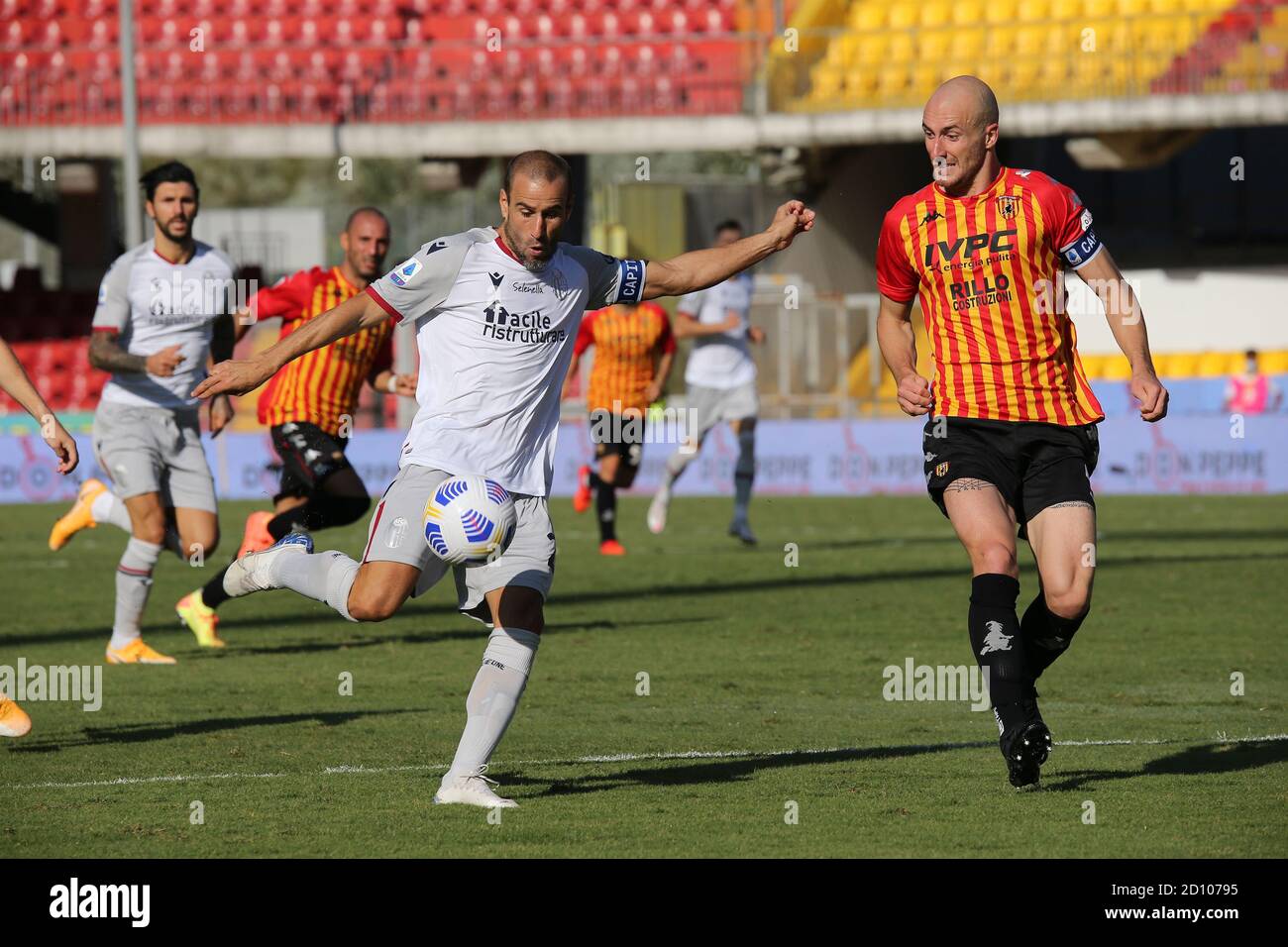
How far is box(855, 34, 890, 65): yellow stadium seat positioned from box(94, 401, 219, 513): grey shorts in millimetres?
18169

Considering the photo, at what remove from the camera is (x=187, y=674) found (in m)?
9.46

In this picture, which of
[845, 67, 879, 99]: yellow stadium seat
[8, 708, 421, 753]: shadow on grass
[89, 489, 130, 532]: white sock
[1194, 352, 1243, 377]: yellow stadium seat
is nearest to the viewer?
[8, 708, 421, 753]: shadow on grass

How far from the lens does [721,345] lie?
17.4m

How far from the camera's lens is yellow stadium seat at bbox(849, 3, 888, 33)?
27666 mm

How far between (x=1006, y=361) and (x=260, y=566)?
8.79 feet

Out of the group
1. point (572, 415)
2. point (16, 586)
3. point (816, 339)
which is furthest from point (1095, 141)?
point (16, 586)

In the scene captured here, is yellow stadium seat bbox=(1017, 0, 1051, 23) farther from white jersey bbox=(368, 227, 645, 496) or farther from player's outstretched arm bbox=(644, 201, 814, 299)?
white jersey bbox=(368, 227, 645, 496)

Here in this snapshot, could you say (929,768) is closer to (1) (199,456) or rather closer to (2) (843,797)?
(2) (843,797)

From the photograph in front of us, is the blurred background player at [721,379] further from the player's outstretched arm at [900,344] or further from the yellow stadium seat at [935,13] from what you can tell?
the yellow stadium seat at [935,13]

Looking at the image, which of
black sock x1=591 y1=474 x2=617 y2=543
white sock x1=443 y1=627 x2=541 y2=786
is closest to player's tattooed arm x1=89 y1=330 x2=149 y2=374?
white sock x1=443 y1=627 x2=541 y2=786

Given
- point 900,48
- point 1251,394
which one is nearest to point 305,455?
point 1251,394

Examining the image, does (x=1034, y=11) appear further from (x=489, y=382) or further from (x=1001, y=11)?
(x=489, y=382)

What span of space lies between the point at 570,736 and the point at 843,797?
Answer: 1748 millimetres

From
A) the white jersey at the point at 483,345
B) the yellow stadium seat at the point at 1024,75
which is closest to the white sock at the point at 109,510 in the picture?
the white jersey at the point at 483,345
